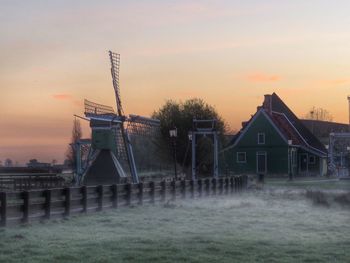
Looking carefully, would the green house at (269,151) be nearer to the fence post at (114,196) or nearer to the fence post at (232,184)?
the fence post at (232,184)

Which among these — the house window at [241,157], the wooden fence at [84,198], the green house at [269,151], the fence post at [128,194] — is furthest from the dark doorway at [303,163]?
the fence post at [128,194]

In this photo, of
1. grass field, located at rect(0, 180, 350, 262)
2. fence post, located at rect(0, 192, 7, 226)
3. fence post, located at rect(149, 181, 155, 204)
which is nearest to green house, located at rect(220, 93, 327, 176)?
fence post, located at rect(149, 181, 155, 204)

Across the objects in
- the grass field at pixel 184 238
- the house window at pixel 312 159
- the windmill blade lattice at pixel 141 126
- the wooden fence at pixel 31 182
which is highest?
the windmill blade lattice at pixel 141 126

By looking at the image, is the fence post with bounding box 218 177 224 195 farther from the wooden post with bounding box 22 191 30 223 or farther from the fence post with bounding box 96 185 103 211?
the wooden post with bounding box 22 191 30 223

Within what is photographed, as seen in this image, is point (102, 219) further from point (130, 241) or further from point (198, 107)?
point (198, 107)

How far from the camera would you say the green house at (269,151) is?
62.3 m

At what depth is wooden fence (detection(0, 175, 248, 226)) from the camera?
14299mm

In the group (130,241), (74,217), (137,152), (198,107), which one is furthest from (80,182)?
(130,241)

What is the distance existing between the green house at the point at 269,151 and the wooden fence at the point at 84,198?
3471 cm

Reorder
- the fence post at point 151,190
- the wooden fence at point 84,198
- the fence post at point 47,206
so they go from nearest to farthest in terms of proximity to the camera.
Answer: the wooden fence at point 84,198
the fence post at point 47,206
the fence post at point 151,190

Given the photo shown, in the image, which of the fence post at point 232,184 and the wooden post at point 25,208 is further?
the fence post at point 232,184

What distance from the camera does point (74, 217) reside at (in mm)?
16328

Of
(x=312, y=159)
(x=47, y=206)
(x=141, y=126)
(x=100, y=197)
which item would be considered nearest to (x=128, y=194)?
(x=100, y=197)

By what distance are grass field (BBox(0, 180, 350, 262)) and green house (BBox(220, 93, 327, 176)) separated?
44.0 metres
